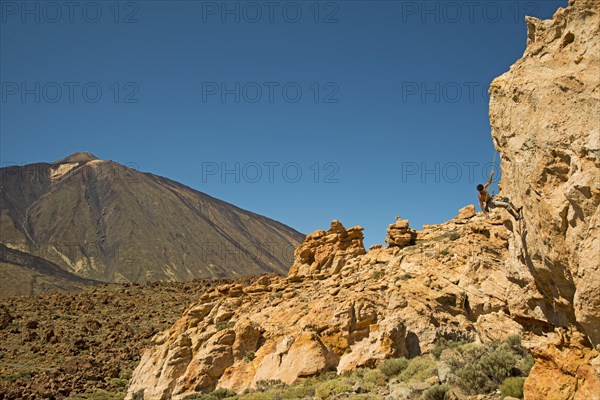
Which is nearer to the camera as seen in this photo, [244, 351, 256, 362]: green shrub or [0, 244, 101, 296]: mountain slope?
[244, 351, 256, 362]: green shrub

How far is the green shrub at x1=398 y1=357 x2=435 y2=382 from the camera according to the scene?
12836 millimetres

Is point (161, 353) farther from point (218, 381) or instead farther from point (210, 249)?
point (210, 249)

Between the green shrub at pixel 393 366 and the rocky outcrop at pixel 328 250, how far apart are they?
41.1 ft

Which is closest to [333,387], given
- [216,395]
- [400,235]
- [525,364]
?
[216,395]

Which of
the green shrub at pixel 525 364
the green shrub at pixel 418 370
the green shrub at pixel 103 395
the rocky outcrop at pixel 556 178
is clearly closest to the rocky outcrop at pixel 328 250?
the green shrub at pixel 103 395

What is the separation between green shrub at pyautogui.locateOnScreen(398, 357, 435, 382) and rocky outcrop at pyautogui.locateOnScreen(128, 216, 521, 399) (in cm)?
155

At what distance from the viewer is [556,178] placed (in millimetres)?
5996

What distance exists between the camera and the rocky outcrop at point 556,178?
5.48 meters

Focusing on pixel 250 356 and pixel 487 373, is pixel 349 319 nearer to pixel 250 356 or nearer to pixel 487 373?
pixel 250 356

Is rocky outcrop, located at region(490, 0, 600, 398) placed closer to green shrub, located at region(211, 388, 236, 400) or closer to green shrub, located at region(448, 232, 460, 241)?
green shrub, located at region(211, 388, 236, 400)

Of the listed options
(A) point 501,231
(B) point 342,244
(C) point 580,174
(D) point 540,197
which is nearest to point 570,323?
(D) point 540,197

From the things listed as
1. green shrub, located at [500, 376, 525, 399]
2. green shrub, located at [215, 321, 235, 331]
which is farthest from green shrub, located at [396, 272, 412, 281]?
green shrub, located at [500, 376, 525, 399]

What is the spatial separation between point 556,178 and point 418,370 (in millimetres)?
9064

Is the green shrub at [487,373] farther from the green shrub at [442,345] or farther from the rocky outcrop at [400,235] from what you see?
the rocky outcrop at [400,235]
